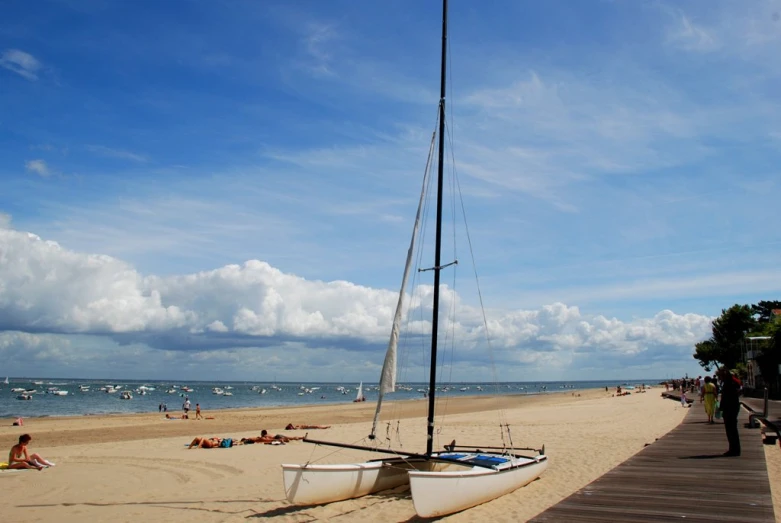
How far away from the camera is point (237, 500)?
41.3ft

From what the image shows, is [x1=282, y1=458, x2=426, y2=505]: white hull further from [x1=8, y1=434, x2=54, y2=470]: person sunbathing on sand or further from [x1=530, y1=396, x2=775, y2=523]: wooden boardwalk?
[x1=8, y1=434, x2=54, y2=470]: person sunbathing on sand

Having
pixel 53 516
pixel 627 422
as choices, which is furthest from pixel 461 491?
pixel 627 422

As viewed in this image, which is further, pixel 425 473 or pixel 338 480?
pixel 338 480

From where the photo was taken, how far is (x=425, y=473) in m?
9.94

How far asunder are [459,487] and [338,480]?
228 centimetres

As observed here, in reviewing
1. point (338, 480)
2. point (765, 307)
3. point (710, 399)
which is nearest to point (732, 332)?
point (765, 307)

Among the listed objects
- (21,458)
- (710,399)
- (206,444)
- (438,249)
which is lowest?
(206,444)

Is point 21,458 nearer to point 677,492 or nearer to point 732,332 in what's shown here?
point 677,492

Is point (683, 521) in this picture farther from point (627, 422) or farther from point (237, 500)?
point (627, 422)

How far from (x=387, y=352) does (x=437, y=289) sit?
6.31 ft

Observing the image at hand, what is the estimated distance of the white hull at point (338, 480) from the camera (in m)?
10.8

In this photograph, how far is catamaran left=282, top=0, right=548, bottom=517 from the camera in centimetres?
1014

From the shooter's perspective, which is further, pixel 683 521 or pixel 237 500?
pixel 237 500

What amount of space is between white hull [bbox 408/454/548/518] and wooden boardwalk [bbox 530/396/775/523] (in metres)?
1.71
